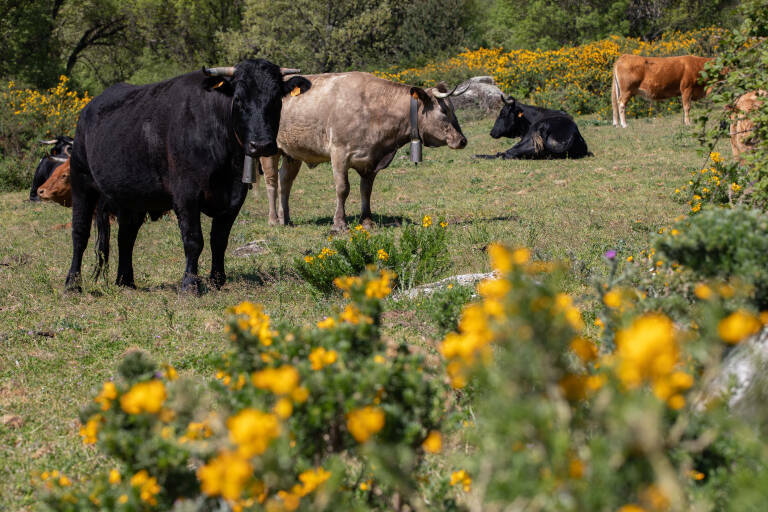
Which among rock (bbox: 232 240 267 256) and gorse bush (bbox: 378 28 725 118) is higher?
rock (bbox: 232 240 267 256)

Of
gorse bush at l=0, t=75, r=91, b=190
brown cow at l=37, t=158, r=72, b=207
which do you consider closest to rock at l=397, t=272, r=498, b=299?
brown cow at l=37, t=158, r=72, b=207

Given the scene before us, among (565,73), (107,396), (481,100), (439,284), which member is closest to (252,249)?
(439,284)

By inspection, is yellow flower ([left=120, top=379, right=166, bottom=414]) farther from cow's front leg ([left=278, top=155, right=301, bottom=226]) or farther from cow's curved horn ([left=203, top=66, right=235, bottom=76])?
cow's front leg ([left=278, top=155, right=301, bottom=226])

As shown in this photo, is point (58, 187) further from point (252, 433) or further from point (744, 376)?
point (252, 433)

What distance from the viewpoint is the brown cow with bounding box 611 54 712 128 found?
19.6 m

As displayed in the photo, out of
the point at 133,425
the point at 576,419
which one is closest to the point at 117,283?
the point at 133,425

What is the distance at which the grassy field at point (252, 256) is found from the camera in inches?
175

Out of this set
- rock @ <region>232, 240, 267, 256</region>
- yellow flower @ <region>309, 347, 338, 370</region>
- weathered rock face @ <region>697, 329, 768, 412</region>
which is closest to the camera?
yellow flower @ <region>309, 347, 338, 370</region>

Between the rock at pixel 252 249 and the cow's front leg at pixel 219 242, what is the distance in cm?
181

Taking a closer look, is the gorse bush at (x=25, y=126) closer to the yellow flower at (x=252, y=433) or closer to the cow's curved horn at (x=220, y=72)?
the cow's curved horn at (x=220, y=72)

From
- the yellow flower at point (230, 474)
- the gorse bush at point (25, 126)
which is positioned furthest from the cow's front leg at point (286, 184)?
the yellow flower at point (230, 474)

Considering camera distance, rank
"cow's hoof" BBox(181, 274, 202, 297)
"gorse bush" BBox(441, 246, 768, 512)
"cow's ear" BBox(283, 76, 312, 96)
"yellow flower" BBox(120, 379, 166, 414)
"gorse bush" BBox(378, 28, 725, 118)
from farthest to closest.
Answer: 1. "gorse bush" BBox(378, 28, 725, 118)
2. "cow's ear" BBox(283, 76, 312, 96)
3. "cow's hoof" BBox(181, 274, 202, 297)
4. "yellow flower" BBox(120, 379, 166, 414)
5. "gorse bush" BBox(441, 246, 768, 512)

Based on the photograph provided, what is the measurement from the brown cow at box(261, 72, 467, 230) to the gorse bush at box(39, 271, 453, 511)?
7.93 meters

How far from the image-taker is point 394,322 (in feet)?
17.5
